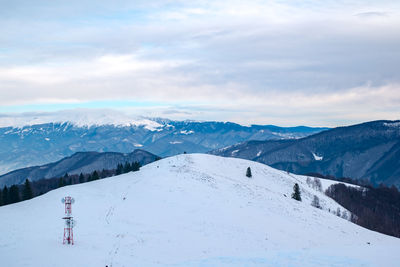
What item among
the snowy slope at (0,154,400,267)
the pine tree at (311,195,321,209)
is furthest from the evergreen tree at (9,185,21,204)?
the pine tree at (311,195,321,209)

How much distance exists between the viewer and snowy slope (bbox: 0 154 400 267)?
99.1ft

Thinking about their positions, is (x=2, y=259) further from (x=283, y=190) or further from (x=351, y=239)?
(x=283, y=190)

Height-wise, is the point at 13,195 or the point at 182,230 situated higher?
the point at 182,230

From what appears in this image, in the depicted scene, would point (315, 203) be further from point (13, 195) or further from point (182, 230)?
point (13, 195)

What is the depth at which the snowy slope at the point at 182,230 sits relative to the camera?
30.2m

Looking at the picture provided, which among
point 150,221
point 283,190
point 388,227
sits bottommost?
point 388,227

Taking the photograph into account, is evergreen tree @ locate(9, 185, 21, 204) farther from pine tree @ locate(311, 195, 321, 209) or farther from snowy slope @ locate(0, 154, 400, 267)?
pine tree @ locate(311, 195, 321, 209)

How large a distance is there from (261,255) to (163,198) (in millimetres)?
24953

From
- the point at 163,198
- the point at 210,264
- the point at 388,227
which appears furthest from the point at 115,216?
the point at 388,227

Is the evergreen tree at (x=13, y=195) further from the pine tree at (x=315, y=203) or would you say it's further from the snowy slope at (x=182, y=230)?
the pine tree at (x=315, y=203)

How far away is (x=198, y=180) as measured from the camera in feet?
222

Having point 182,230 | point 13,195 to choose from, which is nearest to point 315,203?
point 182,230

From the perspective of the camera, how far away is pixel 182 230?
40.3 metres

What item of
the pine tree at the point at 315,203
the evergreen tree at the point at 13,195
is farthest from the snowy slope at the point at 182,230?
the pine tree at the point at 315,203
